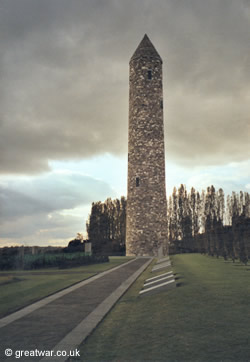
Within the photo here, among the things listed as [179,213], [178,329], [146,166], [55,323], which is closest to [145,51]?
[146,166]

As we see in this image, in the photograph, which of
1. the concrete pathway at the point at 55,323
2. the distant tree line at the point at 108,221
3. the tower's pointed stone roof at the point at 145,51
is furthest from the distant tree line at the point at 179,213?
the concrete pathway at the point at 55,323

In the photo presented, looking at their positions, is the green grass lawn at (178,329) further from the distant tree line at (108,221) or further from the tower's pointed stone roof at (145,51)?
the distant tree line at (108,221)

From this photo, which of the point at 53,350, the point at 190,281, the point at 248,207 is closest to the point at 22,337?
the point at 53,350

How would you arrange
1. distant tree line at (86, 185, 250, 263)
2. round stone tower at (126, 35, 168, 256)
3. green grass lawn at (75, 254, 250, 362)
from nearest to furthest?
green grass lawn at (75, 254, 250, 362), round stone tower at (126, 35, 168, 256), distant tree line at (86, 185, 250, 263)

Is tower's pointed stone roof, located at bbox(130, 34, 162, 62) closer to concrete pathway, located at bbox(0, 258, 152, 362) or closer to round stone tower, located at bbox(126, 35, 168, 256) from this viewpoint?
round stone tower, located at bbox(126, 35, 168, 256)

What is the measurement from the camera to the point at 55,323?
230 inches

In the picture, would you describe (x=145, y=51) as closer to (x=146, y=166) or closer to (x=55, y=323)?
(x=146, y=166)

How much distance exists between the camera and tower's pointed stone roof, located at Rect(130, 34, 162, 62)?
34500mm

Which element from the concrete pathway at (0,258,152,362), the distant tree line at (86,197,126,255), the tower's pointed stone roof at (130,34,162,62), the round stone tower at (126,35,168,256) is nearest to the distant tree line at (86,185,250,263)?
the distant tree line at (86,197,126,255)

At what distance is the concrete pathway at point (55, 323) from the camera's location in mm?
4559

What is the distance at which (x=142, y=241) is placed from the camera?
1270 inches

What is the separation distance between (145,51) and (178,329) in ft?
109

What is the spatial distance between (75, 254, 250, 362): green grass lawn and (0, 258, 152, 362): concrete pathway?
226mm

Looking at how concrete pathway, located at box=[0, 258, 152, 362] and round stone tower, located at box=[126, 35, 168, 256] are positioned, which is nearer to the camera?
concrete pathway, located at box=[0, 258, 152, 362]
